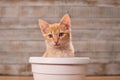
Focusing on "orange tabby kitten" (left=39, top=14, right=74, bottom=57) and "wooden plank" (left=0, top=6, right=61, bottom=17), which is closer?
"orange tabby kitten" (left=39, top=14, right=74, bottom=57)

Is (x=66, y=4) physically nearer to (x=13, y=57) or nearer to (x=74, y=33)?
(x=74, y=33)

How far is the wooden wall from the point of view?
175cm

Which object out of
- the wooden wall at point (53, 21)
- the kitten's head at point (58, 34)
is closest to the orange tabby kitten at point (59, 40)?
the kitten's head at point (58, 34)

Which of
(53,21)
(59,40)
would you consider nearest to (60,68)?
(59,40)

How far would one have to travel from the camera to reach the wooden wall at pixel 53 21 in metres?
1.75

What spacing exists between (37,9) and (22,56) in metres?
0.36

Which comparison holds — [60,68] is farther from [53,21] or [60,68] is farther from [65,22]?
[53,21]

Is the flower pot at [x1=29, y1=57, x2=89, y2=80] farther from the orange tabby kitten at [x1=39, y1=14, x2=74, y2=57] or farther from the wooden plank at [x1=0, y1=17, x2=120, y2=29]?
the wooden plank at [x1=0, y1=17, x2=120, y2=29]

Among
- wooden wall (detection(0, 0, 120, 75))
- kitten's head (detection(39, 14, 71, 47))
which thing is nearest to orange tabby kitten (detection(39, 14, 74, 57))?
kitten's head (detection(39, 14, 71, 47))

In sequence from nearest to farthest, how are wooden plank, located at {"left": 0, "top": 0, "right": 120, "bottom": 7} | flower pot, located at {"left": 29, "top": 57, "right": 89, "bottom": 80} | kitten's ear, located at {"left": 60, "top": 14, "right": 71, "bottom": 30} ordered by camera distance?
1. flower pot, located at {"left": 29, "top": 57, "right": 89, "bottom": 80}
2. kitten's ear, located at {"left": 60, "top": 14, "right": 71, "bottom": 30}
3. wooden plank, located at {"left": 0, "top": 0, "right": 120, "bottom": 7}

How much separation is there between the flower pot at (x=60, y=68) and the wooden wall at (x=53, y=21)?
103cm

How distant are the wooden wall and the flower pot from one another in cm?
103

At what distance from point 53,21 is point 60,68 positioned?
42.4 inches

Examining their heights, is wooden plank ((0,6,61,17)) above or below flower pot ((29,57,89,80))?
above
